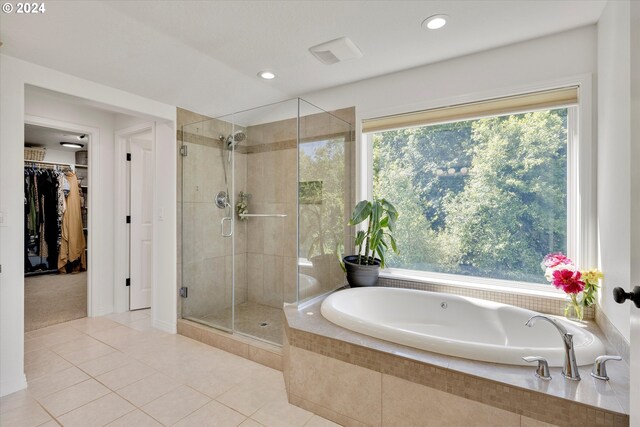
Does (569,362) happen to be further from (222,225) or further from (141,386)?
(222,225)

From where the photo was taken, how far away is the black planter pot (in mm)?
2660

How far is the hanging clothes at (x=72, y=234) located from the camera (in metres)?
5.43

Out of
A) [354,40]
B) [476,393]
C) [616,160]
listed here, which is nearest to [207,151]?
[354,40]

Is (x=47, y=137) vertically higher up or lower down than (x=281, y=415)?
higher up

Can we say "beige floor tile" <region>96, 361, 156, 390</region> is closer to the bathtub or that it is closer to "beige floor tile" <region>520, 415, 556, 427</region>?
the bathtub

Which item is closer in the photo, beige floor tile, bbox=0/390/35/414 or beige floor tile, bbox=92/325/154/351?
beige floor tile, bbox=0/390/35/414

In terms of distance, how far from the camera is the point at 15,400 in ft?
6.30

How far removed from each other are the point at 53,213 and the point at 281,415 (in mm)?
5905

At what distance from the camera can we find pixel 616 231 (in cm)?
159

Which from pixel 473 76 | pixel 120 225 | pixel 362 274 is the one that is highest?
pixel 473 76

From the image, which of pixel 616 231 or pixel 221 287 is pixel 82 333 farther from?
pixel 616 231

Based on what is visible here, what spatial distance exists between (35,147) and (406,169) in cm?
630

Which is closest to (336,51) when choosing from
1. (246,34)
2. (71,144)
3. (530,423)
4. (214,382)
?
(246,34)

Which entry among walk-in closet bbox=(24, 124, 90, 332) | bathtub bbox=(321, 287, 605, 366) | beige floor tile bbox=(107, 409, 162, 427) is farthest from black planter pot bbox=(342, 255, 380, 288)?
walk-in closet bbox=(24, 124, 90, 332)
